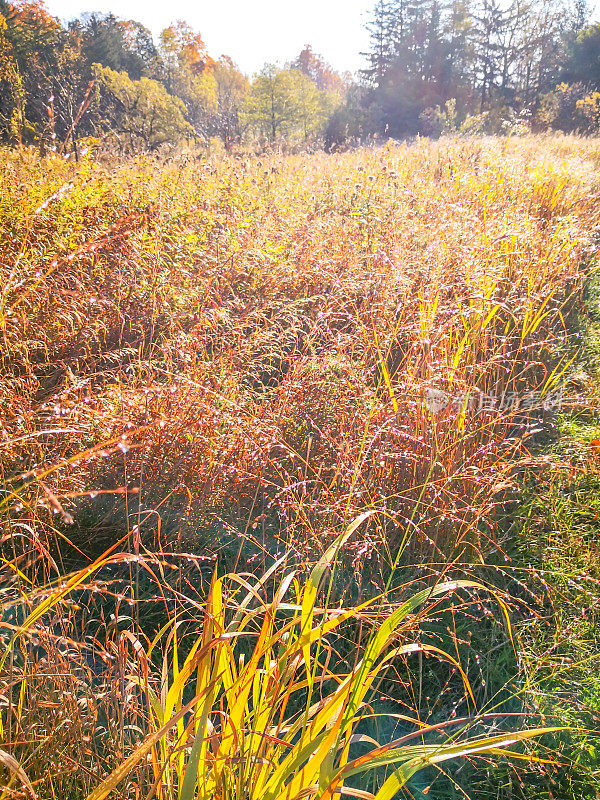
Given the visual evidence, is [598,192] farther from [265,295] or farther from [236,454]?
[236,454]

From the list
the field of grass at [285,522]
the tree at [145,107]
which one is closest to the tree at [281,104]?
the tree at [145,107]

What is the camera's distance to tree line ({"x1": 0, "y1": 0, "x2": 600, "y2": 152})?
48.6 feet

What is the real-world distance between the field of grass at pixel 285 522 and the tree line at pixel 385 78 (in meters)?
9.50

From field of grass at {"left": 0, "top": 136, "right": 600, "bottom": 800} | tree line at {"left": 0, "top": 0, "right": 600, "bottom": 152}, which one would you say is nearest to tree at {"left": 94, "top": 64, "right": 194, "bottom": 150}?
tree line at {"left": 0, "top": 0, "right": 600, "bottom": 152}

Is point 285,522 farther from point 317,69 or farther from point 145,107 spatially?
point 317,69

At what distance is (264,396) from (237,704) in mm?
1569

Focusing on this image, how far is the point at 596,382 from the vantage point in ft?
9.32

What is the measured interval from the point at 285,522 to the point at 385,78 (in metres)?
33.6

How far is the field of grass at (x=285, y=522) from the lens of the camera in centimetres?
102

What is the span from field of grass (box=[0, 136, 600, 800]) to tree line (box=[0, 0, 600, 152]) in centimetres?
950

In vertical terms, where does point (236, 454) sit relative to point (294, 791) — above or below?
above

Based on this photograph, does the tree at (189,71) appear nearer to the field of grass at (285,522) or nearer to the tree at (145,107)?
the tree at (145,107)

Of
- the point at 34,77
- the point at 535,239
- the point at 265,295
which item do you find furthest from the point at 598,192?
the point at 34,77

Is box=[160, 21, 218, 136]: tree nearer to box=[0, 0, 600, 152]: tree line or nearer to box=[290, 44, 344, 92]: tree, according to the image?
box=[0, 0, 600, 152]: tree line
